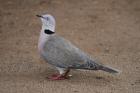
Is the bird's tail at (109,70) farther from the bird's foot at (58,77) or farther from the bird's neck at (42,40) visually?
the bird's neck at (42,40)

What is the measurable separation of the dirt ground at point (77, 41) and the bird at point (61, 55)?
8.0 inches

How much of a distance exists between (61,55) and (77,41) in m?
2.07

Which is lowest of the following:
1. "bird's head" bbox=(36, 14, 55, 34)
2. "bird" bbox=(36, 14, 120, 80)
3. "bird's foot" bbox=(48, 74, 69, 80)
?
"bird's foot" bbox=(48, 74, 69, 80)

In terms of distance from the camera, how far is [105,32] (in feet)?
37.1

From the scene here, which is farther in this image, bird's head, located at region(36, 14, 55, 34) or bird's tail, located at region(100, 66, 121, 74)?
bird's head, located at region(36, 14, 55, 34)

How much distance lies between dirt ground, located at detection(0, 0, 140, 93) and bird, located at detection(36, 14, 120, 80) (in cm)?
20

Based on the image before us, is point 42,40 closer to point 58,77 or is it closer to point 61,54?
point 61,54

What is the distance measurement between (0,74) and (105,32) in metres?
3.02

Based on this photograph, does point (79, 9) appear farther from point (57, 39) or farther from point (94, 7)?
point (57, 39)

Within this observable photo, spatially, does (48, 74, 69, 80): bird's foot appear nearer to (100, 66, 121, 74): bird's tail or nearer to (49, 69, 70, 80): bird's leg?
(49, 69, 70, 80): bird's leg

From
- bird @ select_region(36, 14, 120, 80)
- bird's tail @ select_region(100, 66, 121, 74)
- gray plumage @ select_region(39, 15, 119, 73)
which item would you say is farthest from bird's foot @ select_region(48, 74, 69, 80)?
bird's tail @ select_region(100, 66, 121, 74)

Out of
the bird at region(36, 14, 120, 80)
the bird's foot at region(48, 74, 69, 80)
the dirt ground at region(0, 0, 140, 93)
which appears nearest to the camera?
the dirt ground at region(0, 0, 140, 93)

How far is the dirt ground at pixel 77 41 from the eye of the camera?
8423 millimetres

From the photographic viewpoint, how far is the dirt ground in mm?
8423
